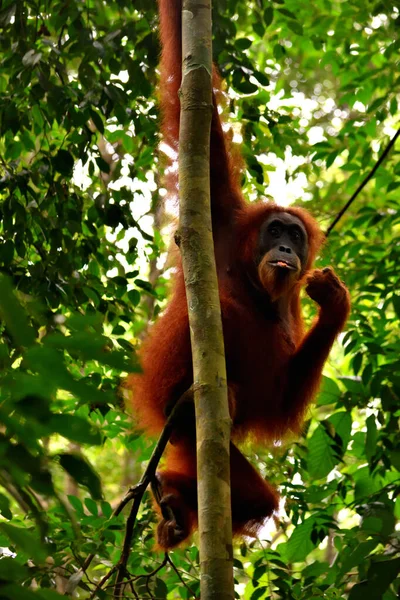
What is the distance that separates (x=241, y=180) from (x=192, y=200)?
2100mm

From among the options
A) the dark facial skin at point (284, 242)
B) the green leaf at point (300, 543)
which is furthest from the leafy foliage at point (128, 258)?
the dark facial skin at point (284, 242)

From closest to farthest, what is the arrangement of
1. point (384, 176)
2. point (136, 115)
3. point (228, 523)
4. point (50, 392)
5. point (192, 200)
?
1. point (50, 392)
2. point (228, 523)
3. point (192, 200)
4. point (136, 115)
5. point (384, 176)

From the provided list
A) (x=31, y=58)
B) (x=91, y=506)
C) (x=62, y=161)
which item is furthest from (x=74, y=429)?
(x=62, y=161)

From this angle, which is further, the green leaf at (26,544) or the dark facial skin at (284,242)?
the dark facial skin at (284,242)

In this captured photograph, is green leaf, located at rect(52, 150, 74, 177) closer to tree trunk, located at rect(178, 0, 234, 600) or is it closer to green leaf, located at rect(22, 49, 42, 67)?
green leaf, located at rect(22, 49, 42, 67)

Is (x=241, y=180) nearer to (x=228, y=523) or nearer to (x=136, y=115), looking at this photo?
(x=136, y=115)

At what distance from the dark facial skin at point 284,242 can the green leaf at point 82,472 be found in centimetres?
280

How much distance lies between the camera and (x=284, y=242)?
14.4 feet

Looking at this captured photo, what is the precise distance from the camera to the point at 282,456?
500 cm

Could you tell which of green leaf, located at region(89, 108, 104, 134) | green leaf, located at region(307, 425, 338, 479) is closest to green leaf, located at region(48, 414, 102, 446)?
green leaf, located at region(89, 108, 104, 134)

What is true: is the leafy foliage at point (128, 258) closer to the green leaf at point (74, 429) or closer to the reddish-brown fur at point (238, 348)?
the reddish-brown fur at point (238, 348)

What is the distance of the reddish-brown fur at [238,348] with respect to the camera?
4.04 metres

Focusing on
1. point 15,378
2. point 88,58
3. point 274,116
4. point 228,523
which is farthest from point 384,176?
point 15,378

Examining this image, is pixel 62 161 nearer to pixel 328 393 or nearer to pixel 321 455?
pixel 328 393
